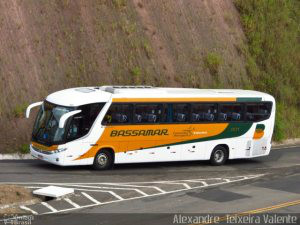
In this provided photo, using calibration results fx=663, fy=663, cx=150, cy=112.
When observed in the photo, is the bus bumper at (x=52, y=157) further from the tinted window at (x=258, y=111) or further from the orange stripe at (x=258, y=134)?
the orange stripe at (x=258, y=134)

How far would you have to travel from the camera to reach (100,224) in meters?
16.4

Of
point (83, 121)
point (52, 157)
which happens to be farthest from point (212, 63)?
point (52, 157)

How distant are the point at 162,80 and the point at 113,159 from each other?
11756mm

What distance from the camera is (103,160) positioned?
987 inches

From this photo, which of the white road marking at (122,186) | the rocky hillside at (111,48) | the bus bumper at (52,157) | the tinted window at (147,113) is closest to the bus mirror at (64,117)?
the bus bumper at (52,157)

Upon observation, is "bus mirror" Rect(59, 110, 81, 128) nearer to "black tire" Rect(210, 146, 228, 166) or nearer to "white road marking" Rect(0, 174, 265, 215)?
"white road marking" Rect(0, 174, 265, 215)

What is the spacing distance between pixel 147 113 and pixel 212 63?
14.1m

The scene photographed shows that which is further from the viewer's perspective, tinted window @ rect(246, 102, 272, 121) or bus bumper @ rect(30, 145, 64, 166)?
tinted window @ rect(246, 102, 272, 121)

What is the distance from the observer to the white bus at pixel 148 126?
24344mm

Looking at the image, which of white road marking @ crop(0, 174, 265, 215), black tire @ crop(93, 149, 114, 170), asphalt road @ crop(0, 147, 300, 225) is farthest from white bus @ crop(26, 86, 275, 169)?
white road marking @ crop(0, 174, 265, 215)

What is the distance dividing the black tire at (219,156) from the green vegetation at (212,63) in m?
11.6

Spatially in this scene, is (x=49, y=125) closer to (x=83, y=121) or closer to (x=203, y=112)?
(x=83, y=121)

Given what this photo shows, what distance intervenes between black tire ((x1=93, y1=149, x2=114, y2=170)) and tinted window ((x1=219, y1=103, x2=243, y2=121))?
5.20 metres

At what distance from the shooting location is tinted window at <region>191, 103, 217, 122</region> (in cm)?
→ 2688
